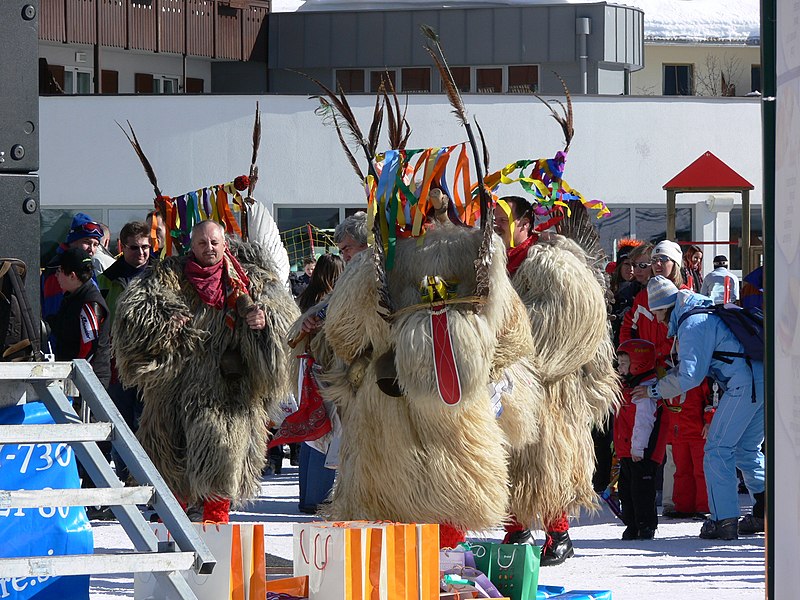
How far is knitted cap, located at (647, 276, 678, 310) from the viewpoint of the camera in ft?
25.1

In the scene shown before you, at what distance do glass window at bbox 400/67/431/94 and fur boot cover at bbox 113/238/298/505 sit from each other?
2065 cm

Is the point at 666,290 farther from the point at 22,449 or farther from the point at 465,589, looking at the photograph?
the point at 22,449

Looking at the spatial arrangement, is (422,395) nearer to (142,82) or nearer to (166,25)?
(166,25)

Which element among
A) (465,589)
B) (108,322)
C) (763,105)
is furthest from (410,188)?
(108,322)

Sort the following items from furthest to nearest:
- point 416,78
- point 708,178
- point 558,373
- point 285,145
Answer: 1. point 416,78
2. point 285,145
3. point 708,178
4. point 558,373

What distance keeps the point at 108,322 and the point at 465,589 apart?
14.7 ft

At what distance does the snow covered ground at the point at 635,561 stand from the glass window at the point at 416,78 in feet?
63.2

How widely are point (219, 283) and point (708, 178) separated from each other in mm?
10248

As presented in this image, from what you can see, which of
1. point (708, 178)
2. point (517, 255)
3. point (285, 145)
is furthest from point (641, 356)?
point (285, 145)

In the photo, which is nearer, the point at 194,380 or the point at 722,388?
the point at 194,380

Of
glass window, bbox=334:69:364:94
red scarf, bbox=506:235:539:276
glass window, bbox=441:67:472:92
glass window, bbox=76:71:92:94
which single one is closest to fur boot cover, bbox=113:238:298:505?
red scarf, bbox=506:235:539:276

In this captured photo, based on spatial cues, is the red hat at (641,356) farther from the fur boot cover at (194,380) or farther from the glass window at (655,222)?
the glass window at (655,222)

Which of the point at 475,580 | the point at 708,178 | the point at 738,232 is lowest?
the point at 475,580

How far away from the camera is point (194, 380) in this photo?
658cm
